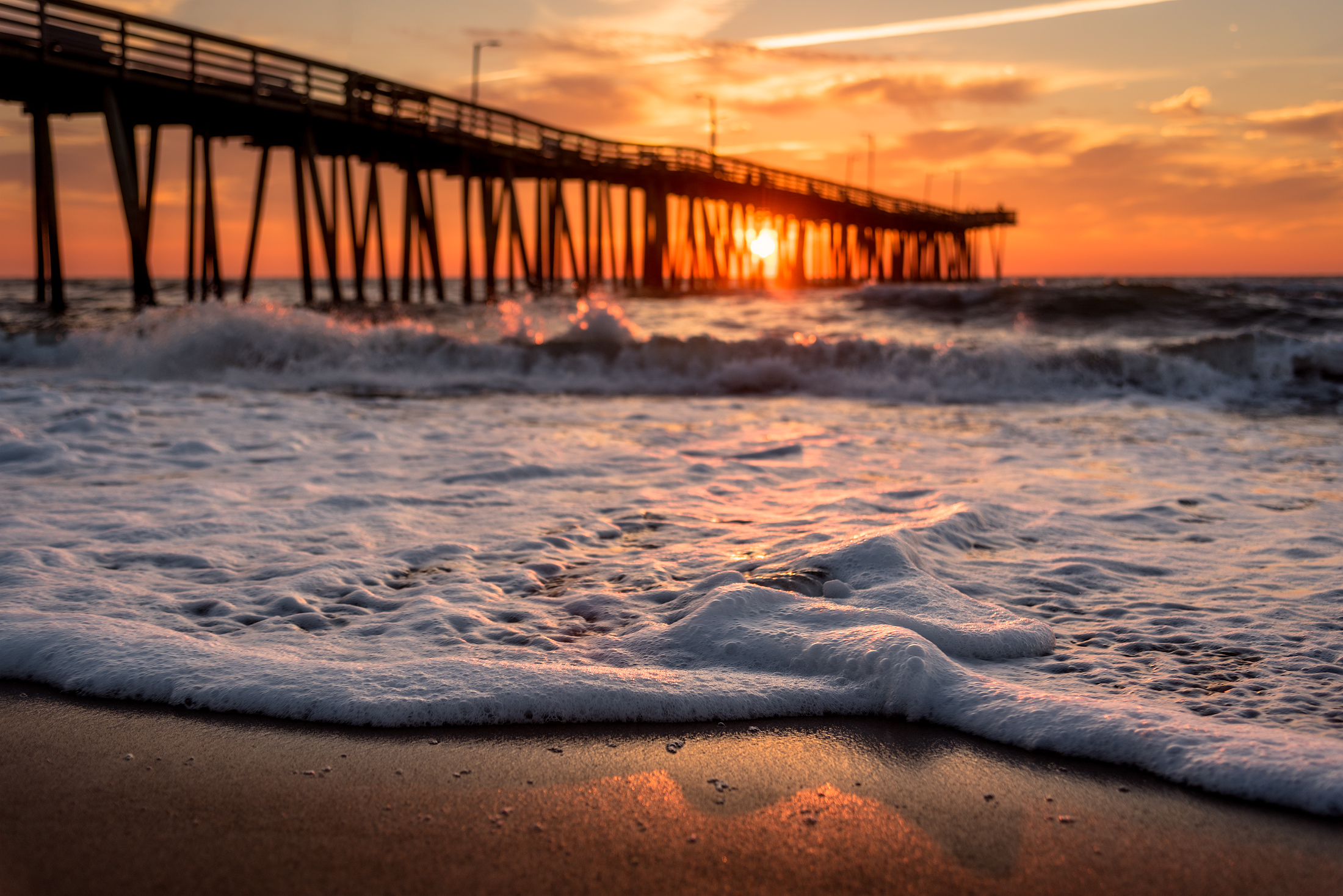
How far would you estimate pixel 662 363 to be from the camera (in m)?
12.0

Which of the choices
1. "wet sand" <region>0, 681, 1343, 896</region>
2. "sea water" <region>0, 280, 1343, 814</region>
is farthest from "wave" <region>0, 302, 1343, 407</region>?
"wet sand" <region>0, 681, 1343, 896</region>

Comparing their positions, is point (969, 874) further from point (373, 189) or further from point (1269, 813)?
point (373, 189)

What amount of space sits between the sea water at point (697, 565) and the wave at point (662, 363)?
1461mm

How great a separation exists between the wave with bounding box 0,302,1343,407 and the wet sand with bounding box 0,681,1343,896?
322 inches

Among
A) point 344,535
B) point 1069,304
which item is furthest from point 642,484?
point 1069,304

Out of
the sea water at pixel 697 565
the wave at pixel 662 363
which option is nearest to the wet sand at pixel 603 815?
the sea water at pixel 697 565

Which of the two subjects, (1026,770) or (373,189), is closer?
(1026,770)

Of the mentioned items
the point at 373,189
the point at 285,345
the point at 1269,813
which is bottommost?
the point at 1269,813

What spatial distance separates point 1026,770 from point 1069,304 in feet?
65.4

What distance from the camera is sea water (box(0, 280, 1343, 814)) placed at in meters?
2.34

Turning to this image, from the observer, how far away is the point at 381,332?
12.5 meters

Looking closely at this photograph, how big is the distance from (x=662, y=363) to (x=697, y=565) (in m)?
8.62

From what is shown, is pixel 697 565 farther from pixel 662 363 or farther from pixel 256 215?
pixel 256 215

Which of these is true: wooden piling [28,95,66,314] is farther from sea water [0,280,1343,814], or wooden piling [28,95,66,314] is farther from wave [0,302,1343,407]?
sea water [0,280,1343,814]
